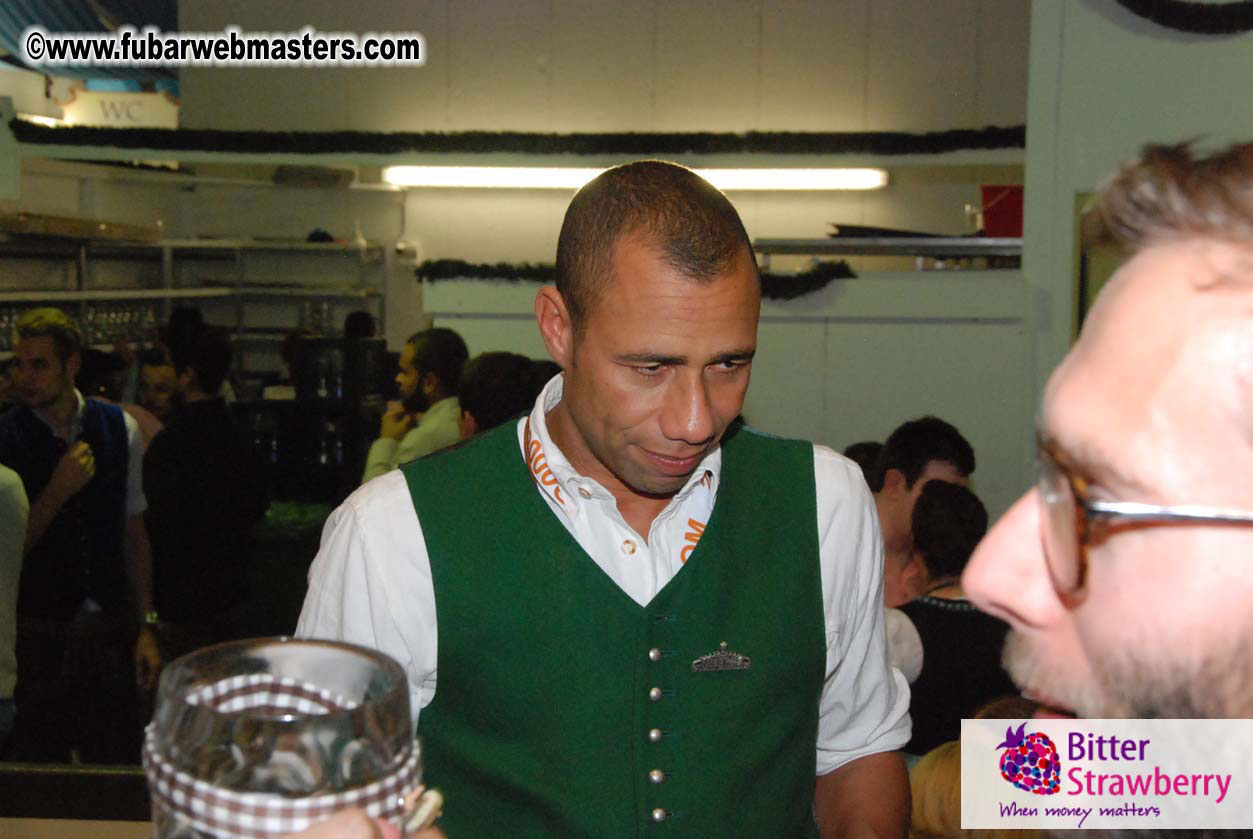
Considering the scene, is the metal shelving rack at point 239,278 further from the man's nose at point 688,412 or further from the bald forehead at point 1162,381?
the bald forehead at point 1162,381

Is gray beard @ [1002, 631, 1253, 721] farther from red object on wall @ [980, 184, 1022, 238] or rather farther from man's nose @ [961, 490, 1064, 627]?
red object on wall @ [980, 184, 1022, 238]

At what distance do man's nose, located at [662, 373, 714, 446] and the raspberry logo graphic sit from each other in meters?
0.49

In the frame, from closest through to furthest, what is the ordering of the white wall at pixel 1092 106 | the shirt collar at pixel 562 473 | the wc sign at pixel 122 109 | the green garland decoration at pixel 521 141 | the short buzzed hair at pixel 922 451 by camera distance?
the shirt collar at pixel 562 473, the short buzzed hair at pixel 922 451, the white wall at pixel 1092 106, the green garland decoration at pixel 521 141, the wc sign at pixel 122 109

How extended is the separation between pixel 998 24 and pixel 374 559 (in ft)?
21.2

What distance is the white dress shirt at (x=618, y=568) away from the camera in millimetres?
1447

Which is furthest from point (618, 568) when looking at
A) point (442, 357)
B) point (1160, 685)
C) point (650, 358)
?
point (442, 357)

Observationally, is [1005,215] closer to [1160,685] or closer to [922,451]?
[922,451]

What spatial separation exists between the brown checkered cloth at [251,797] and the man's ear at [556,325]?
884mm

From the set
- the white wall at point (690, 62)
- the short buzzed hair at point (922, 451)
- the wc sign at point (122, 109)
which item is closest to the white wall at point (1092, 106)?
the short buzzed hair at point (922, 451)

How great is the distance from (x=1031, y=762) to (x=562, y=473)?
27.6 inches

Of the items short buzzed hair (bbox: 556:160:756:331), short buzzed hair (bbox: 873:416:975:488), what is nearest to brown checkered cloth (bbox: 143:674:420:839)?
short buzzed hair (bbox: 556:160:756:331)

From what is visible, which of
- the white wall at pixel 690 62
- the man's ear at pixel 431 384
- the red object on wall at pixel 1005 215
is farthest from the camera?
the white wall at pixel 690 62

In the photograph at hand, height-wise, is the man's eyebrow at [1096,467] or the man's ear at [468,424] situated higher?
the man's eyebrow at [1096,467]

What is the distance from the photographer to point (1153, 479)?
25.7 inches
